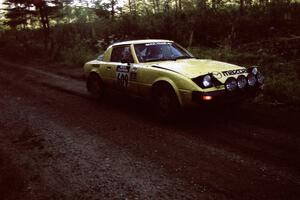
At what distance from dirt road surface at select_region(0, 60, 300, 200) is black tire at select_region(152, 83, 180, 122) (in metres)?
0.21

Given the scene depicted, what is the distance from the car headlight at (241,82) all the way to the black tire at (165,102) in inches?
46.8

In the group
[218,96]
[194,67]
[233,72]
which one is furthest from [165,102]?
[233,72]

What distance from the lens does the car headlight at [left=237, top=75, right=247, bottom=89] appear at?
604 centimetres

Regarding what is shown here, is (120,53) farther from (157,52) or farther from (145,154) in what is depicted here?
(145,154)

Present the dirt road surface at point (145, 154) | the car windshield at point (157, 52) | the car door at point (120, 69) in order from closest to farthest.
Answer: the dirt road surface at point (145, 154) < the car windshield at point (157, 52) < the car door at point (120, 69)

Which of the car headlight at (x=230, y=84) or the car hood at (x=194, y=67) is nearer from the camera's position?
the car headlight at (x=230, y=84)

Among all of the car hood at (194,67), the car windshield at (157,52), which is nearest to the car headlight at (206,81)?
the car hood at (194,67)

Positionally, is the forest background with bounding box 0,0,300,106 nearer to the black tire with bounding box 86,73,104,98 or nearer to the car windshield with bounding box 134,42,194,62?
the car windshield with bounding box 134,42,194,62

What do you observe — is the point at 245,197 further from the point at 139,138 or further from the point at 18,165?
the point at 18,165

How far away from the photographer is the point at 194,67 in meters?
6.40

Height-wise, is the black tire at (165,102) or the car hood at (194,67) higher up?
the car hood at (194,67)

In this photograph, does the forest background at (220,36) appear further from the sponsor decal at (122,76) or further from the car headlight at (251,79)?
the sponsor decal at (122,76)

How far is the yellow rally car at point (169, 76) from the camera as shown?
5883 mm

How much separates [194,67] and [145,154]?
7.21 ft
